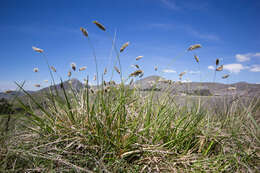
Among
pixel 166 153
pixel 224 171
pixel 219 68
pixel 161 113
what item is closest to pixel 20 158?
pixel 166 153

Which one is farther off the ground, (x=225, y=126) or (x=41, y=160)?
(x=225, y=126)

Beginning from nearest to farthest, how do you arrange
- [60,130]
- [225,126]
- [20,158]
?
[20,158] < [60,130] < [225,126]

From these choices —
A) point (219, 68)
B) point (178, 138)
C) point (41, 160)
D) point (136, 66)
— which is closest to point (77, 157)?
point (41, 160)

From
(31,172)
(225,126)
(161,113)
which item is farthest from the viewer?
(225,126)

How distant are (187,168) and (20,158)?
1.41m

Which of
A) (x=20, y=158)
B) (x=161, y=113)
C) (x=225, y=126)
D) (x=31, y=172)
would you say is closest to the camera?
(x=31, y=172)

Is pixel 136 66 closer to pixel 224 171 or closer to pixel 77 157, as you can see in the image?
pixel 77 157

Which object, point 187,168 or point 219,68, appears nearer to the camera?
point 187,168

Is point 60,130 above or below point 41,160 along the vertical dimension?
above

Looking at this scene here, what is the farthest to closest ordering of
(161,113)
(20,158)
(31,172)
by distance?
(161,113) < (20,158) < (31,172)

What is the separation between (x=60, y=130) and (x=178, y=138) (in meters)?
1.11

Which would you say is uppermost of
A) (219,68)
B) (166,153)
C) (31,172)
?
(219,68)

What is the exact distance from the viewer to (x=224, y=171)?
120 cm

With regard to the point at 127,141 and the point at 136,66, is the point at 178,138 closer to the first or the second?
the point at 127,141
